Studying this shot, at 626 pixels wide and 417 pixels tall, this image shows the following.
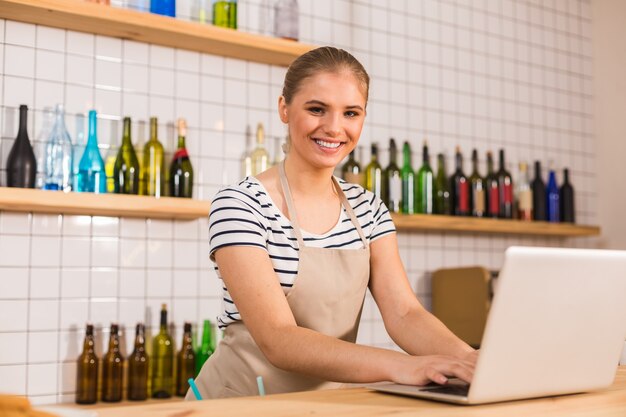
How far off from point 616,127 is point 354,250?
8.57ft

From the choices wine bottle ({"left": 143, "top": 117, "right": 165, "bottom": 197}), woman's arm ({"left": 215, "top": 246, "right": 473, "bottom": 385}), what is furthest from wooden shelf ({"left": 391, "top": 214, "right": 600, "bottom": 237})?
woman's arm ({"left": 215, "top": 246, "right": 473, "bottom": 385})

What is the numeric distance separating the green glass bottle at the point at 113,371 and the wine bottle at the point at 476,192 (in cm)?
160

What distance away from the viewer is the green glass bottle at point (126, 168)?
102 inches

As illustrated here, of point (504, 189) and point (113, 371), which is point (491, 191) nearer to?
point (504, 189)

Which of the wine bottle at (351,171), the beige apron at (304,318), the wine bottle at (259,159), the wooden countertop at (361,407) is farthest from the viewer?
the wine bottle at (351,171)

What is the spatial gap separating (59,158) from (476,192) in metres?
1.74

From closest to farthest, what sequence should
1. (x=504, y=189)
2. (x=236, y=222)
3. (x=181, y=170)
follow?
(x=236, y=222), (x=181, y=170), (x=504, y=189)

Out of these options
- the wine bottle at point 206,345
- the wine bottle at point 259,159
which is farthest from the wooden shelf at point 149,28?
the wine bottle at point 206,345

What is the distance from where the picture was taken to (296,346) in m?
1.27

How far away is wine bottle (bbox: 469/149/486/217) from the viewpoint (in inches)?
131

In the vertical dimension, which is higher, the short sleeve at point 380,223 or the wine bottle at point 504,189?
the wine bottle at point 504,189

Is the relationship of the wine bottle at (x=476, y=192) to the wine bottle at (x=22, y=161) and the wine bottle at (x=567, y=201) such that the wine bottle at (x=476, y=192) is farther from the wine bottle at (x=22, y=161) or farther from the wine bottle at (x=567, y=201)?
the wine bottle at (x=22, y=161)

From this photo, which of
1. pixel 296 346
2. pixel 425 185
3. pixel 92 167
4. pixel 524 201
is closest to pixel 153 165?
pixel 92 167

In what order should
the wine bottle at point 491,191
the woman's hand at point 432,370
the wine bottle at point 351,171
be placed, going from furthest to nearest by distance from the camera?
the wine bottle at point 491,191 → the wine bottle at point 351,171 → the woman's hand at point 432,370
